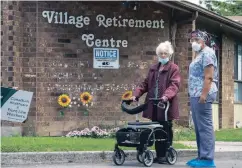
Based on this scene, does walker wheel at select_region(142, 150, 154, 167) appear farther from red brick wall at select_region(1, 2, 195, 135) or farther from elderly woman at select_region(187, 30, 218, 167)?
red brick wall at select_region(1, 2, 195, 135)

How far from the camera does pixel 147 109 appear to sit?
29.5 ft

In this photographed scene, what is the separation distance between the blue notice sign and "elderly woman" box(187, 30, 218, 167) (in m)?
5.95

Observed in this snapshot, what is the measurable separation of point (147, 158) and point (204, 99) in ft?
4.49

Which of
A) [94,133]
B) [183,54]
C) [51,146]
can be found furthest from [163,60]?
[183,54]

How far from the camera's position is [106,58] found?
45.9ft

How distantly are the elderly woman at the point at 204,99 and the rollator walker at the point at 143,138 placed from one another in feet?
2.44

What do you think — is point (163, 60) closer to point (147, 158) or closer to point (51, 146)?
point (147, 158)

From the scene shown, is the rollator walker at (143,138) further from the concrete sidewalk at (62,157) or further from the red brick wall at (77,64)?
the red brick wall at (77,64)

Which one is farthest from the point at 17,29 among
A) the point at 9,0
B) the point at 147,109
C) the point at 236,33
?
the point at 236,33

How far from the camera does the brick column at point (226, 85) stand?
18359 millimetres

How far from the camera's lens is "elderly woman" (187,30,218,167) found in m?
7.91

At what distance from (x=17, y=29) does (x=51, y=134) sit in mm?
2576

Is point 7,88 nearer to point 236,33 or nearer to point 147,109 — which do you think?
point 147,109

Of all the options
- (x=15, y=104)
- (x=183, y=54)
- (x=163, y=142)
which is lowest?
(x=163, y=142)
